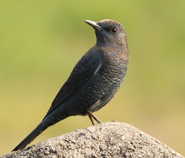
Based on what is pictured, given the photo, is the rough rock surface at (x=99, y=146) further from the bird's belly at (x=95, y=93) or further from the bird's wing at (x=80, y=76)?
the bird's wing at (x=80, y=76)

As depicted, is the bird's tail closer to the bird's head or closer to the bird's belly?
the bird's belly

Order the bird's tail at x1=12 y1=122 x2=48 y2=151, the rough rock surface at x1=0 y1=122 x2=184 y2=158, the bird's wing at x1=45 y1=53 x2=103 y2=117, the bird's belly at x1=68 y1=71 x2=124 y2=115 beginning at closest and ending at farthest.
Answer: the rough rock surface at x1=0 y1=122 x2=184 y2=158 → the bird's tail at x1=12 y1=122 x2=48 y2=151 → the bird's belly at x1=68 y1=71 x2=124 y2=115 → the bird's wing at x1=45 y1=53 x2=103 y2=117

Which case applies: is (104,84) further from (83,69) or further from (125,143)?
(125,143)

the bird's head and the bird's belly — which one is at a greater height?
the bird's head

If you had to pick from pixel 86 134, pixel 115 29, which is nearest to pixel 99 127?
pixel 86 134

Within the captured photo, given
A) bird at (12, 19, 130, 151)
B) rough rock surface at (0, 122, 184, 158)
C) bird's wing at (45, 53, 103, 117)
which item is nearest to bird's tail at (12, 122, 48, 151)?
bird at (12, 19, 130, 151)

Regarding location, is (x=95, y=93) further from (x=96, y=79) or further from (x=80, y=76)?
(x=80, y=76)

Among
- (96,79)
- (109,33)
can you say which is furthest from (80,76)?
(109,33)

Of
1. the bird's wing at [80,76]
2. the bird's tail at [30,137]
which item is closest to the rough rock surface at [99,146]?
the bird's tail at [30,137]
